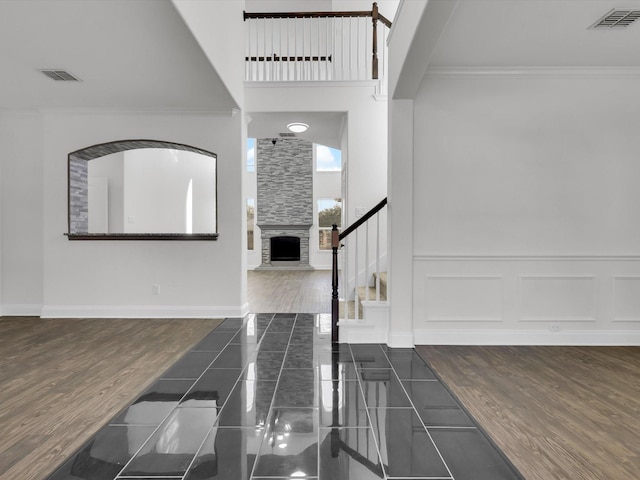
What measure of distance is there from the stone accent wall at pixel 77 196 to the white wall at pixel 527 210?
398cm

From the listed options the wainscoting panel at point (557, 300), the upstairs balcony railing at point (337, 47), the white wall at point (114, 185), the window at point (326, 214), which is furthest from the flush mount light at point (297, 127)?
the window at point (326, 214)

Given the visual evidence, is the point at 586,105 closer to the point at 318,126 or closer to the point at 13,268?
the point at 318,126

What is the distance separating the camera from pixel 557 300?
3.54m

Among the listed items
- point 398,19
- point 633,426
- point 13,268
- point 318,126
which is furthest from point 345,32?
point 633,426

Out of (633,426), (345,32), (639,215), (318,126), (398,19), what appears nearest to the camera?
(633,426)

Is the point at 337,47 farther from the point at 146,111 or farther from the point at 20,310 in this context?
the point at 20,310

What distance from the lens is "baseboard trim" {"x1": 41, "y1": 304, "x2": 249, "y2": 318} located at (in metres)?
4.67

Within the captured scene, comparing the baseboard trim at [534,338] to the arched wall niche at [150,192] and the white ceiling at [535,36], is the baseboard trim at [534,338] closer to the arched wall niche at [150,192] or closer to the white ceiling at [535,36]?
the white ceiling at [535,36]

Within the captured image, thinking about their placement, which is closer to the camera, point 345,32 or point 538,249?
point 538,249

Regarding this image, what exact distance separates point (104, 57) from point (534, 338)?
172 inches

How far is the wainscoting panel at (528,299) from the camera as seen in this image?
3529 millimetres

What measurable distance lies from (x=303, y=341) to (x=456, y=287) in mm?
1493

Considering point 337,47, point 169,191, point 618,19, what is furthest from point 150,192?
point 618,19

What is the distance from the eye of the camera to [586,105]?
3.52m
